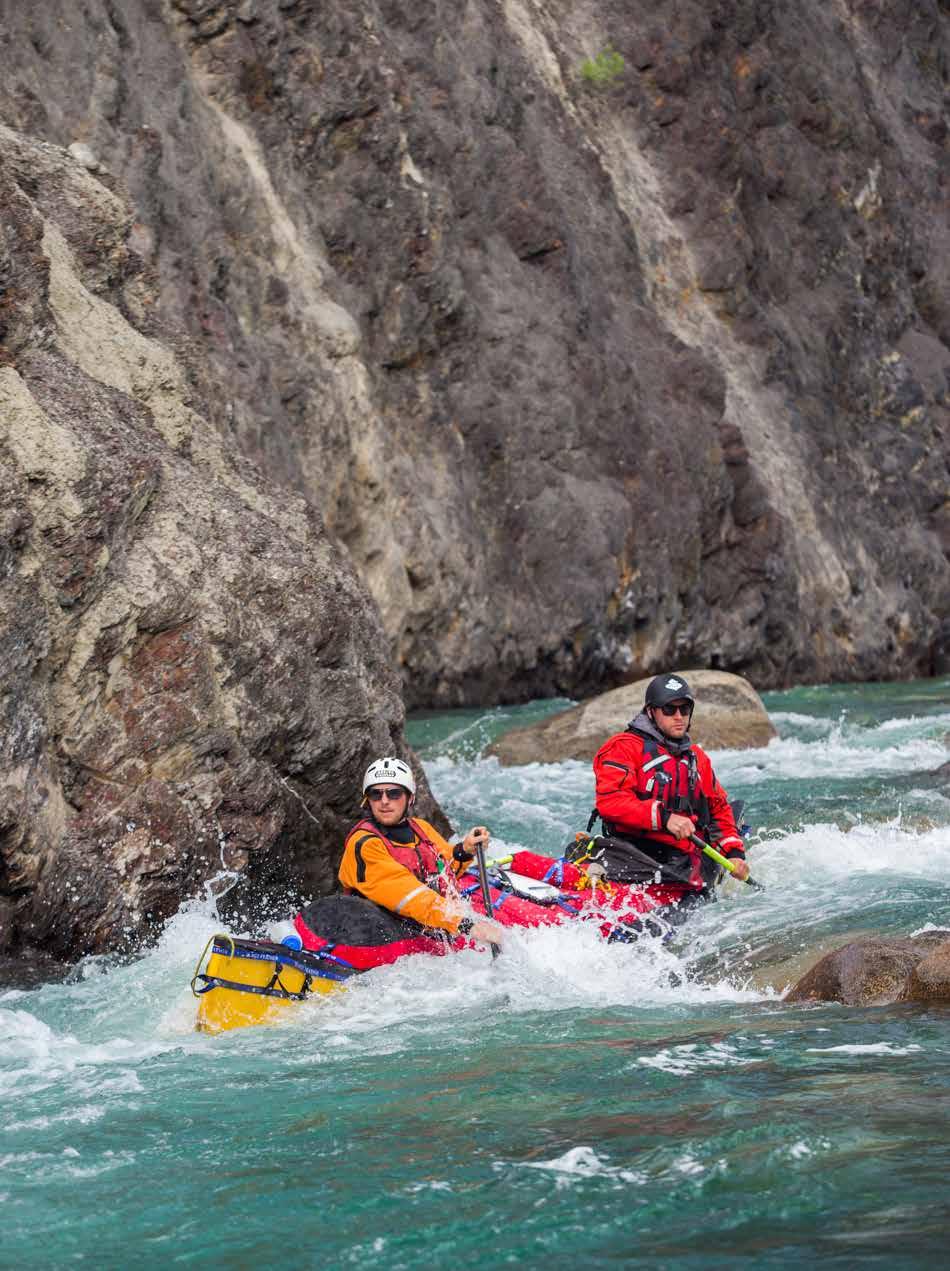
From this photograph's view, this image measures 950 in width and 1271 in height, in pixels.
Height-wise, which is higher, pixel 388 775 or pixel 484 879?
pixel 388 775

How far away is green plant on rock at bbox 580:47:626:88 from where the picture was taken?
1155 inches

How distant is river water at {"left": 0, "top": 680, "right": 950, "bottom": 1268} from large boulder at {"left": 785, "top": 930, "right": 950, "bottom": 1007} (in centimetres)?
16

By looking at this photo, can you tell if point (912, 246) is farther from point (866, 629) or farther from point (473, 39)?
point (473, 39)

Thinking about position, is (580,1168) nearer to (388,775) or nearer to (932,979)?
(932,979)

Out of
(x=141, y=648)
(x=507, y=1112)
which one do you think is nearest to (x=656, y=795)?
(x=141, y=648)

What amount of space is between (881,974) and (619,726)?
976cm

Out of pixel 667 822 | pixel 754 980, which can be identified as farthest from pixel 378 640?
pixel 754 980

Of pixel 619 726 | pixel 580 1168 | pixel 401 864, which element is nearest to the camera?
pixel 580 1168

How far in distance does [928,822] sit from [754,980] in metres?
4.53

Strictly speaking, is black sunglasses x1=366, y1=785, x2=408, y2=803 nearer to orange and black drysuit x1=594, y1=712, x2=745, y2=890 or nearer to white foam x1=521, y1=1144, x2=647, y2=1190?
orange and black drysuit x1=594, y1=712, x2=745, y2=890

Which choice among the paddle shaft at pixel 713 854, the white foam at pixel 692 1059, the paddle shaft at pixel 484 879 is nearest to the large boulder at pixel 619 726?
the paddle shaft at pixel 713 854

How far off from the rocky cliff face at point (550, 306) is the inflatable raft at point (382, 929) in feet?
16.4

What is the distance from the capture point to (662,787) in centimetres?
948

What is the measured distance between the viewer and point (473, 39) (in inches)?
993
